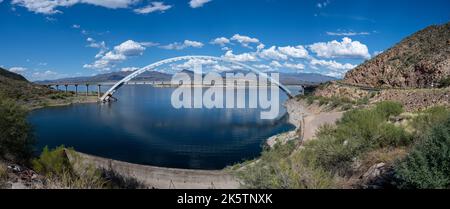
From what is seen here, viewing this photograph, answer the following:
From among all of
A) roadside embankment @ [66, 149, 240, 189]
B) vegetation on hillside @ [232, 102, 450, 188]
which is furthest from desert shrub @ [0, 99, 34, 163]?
vegetation on hillside @ [232, 102, 450, 188]

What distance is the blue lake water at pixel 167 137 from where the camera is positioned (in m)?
31.6

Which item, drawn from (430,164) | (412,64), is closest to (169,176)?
(430,164)

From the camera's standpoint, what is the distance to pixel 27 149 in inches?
811

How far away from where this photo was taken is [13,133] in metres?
19.6

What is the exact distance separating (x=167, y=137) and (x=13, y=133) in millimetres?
22155

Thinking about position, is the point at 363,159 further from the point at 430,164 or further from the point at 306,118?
the point at 306,118

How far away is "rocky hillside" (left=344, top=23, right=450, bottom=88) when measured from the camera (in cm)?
3866

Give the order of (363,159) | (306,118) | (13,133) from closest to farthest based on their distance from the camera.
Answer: (363,159) < (13,133) < (306,118)

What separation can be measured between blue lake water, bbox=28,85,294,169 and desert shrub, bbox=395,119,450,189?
2146 centimetres

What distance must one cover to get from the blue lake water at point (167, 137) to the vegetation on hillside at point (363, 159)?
15.4m

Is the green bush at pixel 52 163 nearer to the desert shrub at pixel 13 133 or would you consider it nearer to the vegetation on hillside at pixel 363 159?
the desert shrub at pixel 13 133

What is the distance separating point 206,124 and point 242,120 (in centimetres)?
720

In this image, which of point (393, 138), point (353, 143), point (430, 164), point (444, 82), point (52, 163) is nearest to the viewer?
point (430, 164)
